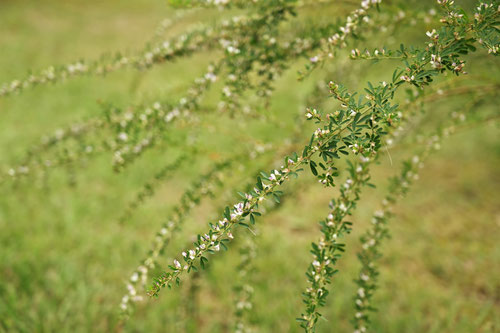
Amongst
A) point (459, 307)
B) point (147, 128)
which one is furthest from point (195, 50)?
point (459, 307)

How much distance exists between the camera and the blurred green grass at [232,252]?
2389mm

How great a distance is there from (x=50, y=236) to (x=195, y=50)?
2348 mm

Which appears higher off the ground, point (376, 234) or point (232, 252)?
point (232, 252)

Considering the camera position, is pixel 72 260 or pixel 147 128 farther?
pixel 72 260

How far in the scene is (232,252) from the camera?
10.4ft

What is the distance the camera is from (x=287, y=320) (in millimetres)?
2459

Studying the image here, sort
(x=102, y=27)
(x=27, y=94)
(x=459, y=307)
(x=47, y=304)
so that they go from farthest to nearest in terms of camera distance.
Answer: (x=102, y=27), (x=27, y=94), (x=459, y=307), (x=47, y=304)

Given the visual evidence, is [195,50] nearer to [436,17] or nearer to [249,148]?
[249,148]

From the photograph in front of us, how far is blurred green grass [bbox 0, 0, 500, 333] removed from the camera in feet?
7.84

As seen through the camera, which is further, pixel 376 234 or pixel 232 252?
pixel 232 252

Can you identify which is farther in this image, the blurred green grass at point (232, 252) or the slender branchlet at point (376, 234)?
the blurred green grass at point (232, 252)

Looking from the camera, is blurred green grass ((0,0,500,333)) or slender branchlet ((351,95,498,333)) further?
blurred green grass ((0,0,500,333))

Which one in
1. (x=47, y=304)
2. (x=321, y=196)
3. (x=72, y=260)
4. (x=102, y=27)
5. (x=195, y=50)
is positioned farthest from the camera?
(x=102, y=27)

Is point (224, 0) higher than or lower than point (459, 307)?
lower
